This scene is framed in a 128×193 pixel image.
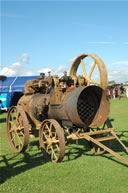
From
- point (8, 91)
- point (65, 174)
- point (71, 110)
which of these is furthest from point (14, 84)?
point (65, 174)

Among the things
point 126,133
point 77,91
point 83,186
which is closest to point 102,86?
point 77,91

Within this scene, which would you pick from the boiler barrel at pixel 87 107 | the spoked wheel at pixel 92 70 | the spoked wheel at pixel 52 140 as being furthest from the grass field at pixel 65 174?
the spoked wheel at pixel 92 70

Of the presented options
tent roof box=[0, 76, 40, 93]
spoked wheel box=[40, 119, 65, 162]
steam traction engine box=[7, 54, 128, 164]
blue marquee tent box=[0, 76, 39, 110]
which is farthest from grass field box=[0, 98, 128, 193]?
tent roof box=[0, 76, 40, 93]

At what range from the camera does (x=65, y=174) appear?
4.60m

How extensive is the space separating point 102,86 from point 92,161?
73.7 inches

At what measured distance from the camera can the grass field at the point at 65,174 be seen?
395 centimetres

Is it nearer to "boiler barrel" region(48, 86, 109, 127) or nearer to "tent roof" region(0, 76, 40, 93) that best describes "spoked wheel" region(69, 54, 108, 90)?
"boiler barrel" region(48, 86, 109, 127)

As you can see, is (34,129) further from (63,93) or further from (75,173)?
(75,173)

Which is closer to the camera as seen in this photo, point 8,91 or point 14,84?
point 8,91

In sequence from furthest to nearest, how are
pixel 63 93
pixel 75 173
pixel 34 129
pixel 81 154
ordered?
pixel 34 129, pixel 81 154, pixel 63 93, pixel 75 173

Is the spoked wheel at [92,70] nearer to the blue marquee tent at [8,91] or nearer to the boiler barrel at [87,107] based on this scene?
the boiler barrel at [87,107]

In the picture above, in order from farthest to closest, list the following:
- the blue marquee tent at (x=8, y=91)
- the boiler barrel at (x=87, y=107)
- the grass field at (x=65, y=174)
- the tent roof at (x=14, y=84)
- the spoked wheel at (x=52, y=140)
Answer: the tent roof at (x=14, y=84), the blue marquee tent at (x=8, y=91), the boiler barrel at (x=87, y=107), the spoked wheel at (x=52, y=140), the grass field at (x=65, y=174)

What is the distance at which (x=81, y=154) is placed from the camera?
5.99m

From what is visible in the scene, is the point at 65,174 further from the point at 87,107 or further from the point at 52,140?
the point at 87,107
